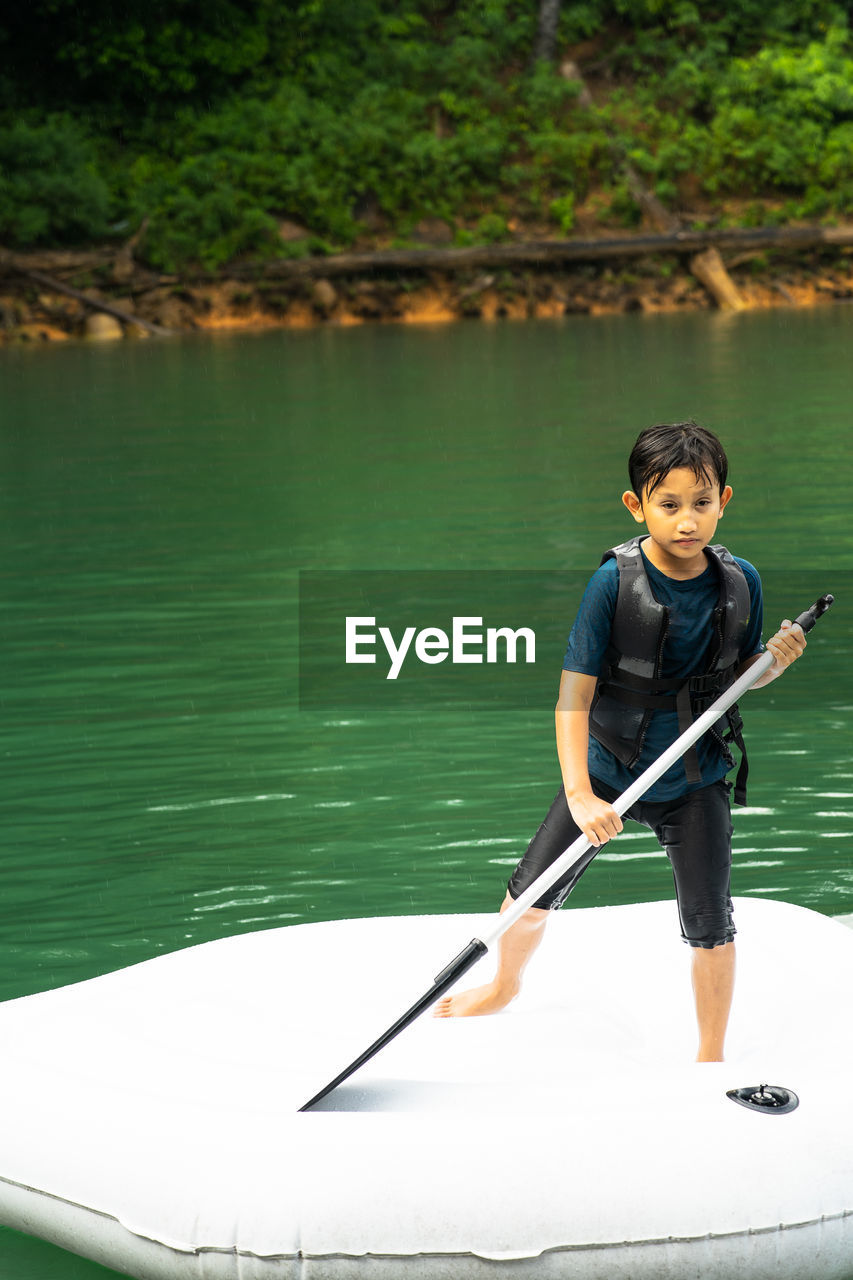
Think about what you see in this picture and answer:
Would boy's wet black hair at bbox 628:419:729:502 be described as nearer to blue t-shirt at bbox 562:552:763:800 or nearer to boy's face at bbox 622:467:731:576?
boy's face at bbox 622:467:731:576

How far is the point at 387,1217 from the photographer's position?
2.47 metres

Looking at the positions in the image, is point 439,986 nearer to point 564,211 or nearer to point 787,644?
point 787,644

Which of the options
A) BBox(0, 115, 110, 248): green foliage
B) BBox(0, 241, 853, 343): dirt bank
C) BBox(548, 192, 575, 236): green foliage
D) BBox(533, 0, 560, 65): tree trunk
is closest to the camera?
BBox(0, 115, 110, 248): green foliage

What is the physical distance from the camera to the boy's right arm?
2750 mm

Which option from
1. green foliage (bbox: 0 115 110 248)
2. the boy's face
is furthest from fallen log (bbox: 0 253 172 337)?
the boy's face

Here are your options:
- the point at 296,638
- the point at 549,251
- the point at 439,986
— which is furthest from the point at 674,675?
the point at 549,251

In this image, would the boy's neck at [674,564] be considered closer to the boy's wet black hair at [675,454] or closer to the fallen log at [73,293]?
the boy's wet black hair at [675,454]

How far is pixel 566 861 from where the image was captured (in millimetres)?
2814

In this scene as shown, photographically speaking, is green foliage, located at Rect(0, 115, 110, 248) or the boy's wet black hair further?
green foliage, located at Rect(0, 115, 110, 248)

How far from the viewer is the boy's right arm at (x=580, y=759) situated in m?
2.75

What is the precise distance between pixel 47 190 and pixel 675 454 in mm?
24784

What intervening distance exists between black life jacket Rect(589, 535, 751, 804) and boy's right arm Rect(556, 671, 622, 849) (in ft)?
0.22

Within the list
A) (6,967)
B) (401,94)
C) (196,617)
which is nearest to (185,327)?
(401,94)

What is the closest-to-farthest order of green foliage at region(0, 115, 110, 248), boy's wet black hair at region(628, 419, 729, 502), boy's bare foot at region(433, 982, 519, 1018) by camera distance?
boy's wet black hair at region(628, 419, 729, 502) → boy's bare foot at region(433, 982, 519, 1018) → green foliage at region(0, 115, 110, 248)
